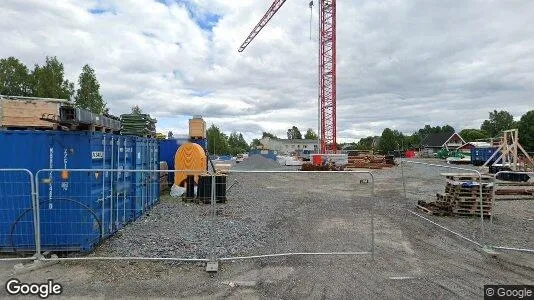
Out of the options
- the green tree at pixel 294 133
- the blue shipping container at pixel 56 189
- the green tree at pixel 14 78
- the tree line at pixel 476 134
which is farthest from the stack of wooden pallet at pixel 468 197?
the green tree at pixel 294 133

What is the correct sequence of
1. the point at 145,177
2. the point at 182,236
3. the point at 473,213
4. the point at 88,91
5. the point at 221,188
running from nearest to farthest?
the point at 182,236
the point at 473,213
the point at 145,177
the point at 221,188
the point at 88,91

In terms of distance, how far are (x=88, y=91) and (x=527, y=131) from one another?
80165 mm

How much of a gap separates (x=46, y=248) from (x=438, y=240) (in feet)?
28.6

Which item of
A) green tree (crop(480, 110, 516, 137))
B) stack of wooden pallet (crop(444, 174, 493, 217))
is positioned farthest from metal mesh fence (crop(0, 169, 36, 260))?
green tree (crop(480, 110, 516, 137))

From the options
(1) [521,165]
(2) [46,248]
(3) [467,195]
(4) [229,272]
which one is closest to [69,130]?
(2) [46,248]

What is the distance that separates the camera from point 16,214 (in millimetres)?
7230

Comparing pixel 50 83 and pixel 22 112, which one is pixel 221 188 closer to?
pixel 22 112

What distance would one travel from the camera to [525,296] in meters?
5.59

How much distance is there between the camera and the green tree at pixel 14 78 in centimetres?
5125

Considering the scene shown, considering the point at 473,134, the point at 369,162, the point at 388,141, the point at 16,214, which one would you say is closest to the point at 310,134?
the point at 473,134

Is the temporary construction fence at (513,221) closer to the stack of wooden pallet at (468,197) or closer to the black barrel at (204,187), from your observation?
the stack of wooden pallet at (468,197)

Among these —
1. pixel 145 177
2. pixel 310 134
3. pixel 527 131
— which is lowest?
pixel 145 177

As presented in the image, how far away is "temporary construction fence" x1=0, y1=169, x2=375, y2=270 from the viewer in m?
7.18

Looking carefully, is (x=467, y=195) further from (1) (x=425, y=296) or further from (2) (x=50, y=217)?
(2) (x=50, y=217)
